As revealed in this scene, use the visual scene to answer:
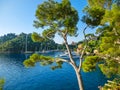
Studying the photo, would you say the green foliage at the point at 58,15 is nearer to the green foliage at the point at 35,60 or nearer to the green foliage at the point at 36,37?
the green foliage at the point at 36,37

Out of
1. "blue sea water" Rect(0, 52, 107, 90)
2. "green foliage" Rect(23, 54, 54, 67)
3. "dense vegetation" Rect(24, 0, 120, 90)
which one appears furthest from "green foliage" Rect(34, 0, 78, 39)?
"blue sea water" Rect(0, 52, 107, 90)

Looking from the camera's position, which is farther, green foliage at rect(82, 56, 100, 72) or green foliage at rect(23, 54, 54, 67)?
green foliage at rect(23, 54, 54, 67)

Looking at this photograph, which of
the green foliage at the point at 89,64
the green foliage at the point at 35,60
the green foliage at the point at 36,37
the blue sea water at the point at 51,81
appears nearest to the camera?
the green foliage at the point at 89,64

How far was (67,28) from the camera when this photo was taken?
12203 millimetres

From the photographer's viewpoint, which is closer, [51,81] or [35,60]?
[35,60]

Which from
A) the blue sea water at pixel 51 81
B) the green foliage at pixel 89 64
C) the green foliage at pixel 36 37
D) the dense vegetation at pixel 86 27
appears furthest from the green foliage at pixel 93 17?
the blue sea water at pixel 51 81

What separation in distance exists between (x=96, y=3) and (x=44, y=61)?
23.6ft

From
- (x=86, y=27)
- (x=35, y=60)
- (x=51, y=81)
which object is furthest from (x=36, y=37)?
(x=51, y=81)

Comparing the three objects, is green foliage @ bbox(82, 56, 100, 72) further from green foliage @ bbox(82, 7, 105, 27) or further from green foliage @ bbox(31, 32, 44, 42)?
green foliage @ bbox(31, 32, 44, 42)

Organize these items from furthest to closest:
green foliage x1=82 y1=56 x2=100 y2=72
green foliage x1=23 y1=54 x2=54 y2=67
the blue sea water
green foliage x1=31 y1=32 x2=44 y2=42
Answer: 1. the blue sea water
2. green foliage x1=31 y1=32 x2=44 y2=42
3. green foliage x1=23 y1=54 x2=54 y2=67
4. green foliage x1=82 y1=56 x2=100 y2=72

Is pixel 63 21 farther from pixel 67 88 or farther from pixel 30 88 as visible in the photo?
pixel 30 88

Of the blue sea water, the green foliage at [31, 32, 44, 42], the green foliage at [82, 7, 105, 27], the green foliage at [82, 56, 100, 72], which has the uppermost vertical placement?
the green foliage at [82, 7, 105, 27]

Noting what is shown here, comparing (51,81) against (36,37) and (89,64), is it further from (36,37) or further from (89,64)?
(89,64)

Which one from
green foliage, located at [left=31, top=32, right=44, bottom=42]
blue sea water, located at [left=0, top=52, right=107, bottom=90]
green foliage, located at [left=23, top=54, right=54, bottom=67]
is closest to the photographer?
green foliage, located at [left=23, top=54, right=54, bottom=67]
